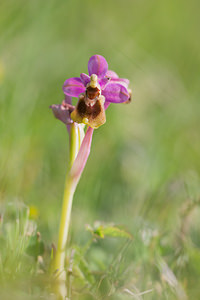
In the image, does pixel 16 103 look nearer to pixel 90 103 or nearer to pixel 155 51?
pixel 90 103

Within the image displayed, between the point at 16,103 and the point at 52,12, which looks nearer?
the point at 16,103

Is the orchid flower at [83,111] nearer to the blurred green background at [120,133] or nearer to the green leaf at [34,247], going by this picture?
the green leaf at [34,247]

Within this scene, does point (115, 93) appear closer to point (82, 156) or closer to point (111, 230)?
point (82, 156)

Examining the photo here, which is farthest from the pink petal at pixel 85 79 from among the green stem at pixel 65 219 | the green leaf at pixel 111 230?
the green leaf at pixel 111 230

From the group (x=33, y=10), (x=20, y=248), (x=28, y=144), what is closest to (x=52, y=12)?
(x=33, y=10)

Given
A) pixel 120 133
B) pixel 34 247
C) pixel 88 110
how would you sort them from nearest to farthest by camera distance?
1. pixel 88 110
2. pixel 34 247
3. pixel 120 133

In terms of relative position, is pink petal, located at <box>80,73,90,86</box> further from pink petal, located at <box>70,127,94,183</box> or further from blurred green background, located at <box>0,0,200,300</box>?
blurred green background, located at <box>0,0,200,300</box>

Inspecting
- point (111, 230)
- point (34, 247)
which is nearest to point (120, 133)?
point (111, 230)
